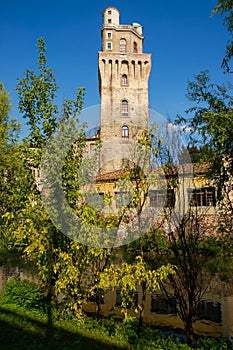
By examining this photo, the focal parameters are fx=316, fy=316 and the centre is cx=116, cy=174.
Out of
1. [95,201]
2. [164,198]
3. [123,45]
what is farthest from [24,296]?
[123,45]

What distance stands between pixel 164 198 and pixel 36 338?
3.89m

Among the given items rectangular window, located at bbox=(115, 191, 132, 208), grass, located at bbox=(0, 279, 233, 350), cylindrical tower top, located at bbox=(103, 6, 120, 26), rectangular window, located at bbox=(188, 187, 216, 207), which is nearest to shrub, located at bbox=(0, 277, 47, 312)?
grass, located at bbox=(0, 279, 233, 350)

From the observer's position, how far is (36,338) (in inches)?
239

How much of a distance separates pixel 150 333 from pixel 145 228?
2.16 meters

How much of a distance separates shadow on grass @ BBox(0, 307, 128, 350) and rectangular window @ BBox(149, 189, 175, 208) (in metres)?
3.06

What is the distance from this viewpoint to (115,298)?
10.7 meters

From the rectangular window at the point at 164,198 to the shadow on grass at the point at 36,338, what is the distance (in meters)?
3.06

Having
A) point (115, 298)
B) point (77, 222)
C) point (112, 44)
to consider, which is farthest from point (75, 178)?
point (112, 44)

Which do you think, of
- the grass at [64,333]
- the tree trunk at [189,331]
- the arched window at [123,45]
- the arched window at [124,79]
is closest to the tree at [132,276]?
the grass at [64,333]

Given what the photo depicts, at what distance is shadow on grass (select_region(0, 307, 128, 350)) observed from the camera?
5.67 meters

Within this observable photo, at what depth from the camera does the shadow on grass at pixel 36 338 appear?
5.67m

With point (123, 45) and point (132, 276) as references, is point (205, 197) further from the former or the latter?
point (123, 45)

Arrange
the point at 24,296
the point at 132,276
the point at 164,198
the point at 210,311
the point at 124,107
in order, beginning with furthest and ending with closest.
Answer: the point at 124,107
the point at 210,311
the point at 24,296
the point at 164,198
the point at 132,276

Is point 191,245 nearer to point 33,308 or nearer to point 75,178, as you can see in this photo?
point 75,178
